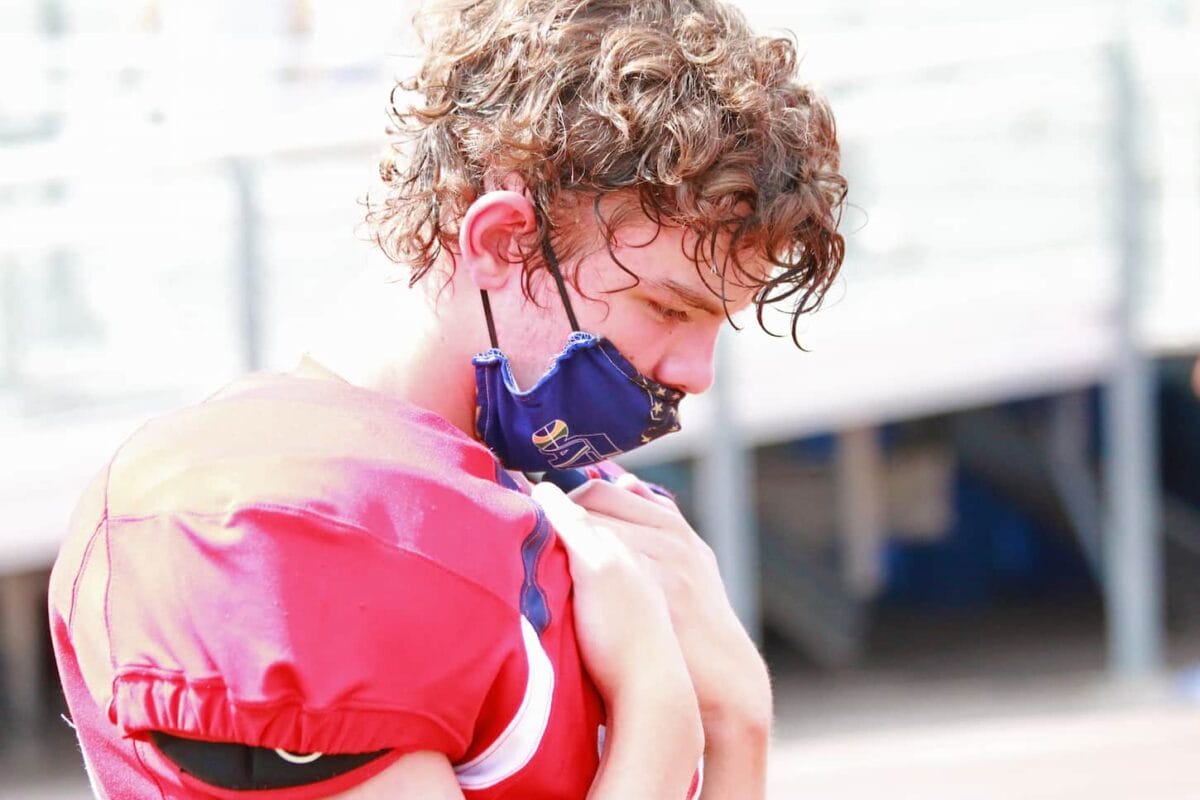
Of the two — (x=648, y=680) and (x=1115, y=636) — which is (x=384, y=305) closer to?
(x=648, y=680)

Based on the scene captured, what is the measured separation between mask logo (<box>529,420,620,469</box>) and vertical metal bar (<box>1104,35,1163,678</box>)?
5.05 meters

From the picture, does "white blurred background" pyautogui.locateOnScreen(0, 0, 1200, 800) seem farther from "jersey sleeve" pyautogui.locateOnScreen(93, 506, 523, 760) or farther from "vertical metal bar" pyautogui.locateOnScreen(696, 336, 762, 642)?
"jersey sleeve" pyautogui.locateOnScreen(93, 506, 523, 760)

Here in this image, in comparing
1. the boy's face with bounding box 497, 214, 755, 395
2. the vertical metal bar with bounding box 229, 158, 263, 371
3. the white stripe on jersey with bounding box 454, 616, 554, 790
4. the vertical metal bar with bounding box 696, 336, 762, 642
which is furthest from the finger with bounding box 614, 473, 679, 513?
the vertical metal bar with bounding box 696, 336, 762, 642

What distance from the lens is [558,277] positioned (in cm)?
150

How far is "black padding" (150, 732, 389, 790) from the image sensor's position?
1225 mm

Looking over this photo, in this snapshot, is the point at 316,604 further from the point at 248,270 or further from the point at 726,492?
the point at 726,492

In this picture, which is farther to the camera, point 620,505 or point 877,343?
point 877,343

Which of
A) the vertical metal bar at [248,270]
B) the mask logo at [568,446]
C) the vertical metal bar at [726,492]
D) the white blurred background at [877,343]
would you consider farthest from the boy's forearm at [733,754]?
the vertical metal bar at [726,492]

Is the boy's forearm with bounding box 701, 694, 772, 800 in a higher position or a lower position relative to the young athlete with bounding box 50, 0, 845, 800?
lower

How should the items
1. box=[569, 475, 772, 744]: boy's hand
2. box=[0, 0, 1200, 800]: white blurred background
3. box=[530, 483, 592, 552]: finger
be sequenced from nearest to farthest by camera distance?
box=[530, 483, 592, 552]: finger → box=[569, 475, 772, 744]: boy's hand → box=[0, 0, 1200, 800]: white blurred background

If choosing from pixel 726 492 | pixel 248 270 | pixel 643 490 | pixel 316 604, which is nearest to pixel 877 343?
pixel 726 492

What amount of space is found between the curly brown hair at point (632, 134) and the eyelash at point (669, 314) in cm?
6

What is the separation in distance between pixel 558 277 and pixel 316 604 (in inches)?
16.7

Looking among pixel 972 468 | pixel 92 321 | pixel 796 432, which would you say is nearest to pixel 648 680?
pixel 92 321
